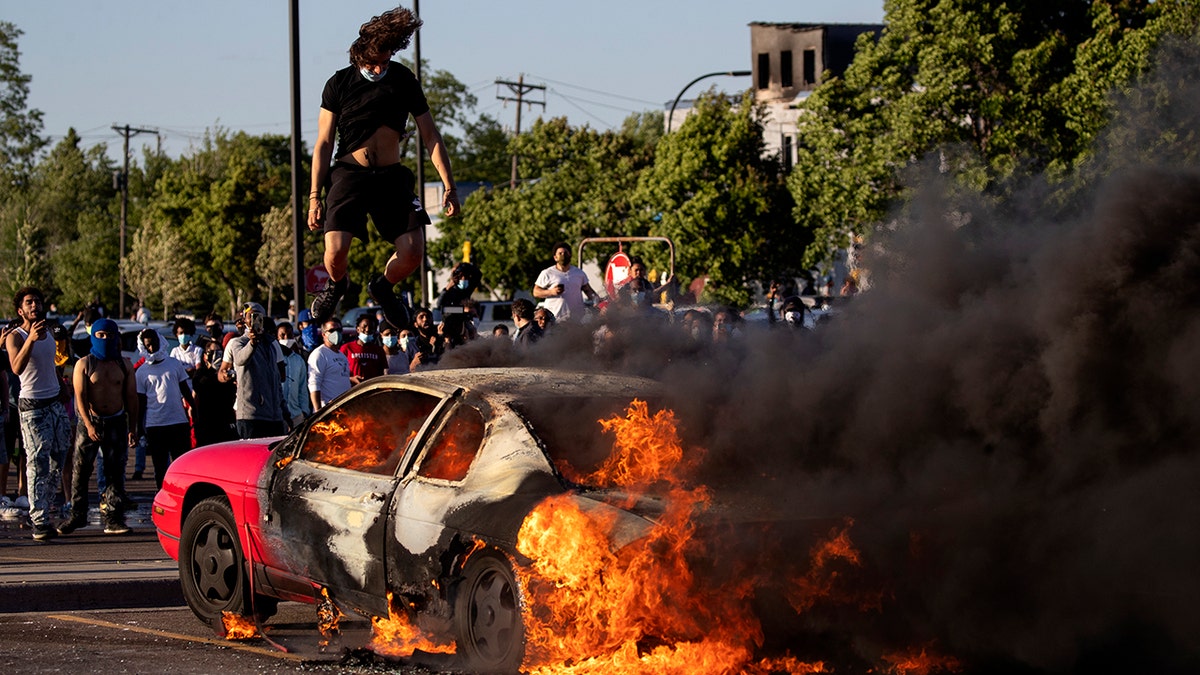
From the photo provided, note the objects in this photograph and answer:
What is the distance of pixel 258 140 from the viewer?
99500mm

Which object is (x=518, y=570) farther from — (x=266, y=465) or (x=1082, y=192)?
(x=1082, y=192)

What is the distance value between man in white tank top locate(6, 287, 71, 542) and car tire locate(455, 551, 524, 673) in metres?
6.47

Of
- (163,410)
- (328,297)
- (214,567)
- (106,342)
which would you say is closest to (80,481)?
(106,342)

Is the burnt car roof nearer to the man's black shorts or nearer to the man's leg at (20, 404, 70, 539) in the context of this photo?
the man's black shorts

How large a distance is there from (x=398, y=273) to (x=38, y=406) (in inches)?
172

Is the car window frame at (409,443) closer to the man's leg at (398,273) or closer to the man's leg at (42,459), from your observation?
the man's leg at (398,273)

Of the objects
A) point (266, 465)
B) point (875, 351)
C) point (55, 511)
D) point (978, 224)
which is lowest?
point (55, 511)

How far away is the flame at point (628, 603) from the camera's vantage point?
5.73 metres

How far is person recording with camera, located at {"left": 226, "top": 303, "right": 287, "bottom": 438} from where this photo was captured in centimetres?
1368

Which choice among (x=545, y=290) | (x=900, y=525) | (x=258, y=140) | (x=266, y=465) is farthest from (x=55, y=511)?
(x=258, y=140)

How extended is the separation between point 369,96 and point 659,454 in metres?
3.43

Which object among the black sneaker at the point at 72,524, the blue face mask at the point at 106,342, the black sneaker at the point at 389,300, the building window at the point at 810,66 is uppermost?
the building window at the point at 810,66

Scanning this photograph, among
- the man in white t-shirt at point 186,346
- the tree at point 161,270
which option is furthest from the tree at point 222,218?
the man in white t-shirt at point 186,346

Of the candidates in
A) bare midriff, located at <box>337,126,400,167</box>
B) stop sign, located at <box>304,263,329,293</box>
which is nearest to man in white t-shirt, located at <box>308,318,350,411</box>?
bare midriff, located at <box>337,126,400,167</box>
